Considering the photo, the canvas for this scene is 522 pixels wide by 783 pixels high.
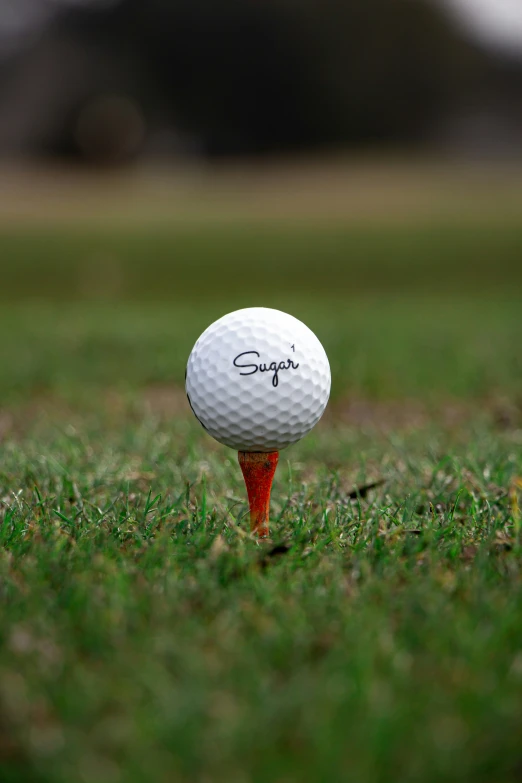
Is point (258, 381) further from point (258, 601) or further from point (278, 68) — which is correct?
point (278, 68)

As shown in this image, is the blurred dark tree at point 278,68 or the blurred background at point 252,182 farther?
the blurred dark tree at point 278,68

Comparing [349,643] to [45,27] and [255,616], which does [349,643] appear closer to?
[255,616]

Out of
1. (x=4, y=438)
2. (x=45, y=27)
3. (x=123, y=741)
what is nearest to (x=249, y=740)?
(x=123, y=741)

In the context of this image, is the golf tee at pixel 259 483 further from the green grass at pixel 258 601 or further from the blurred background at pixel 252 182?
the blurred background at pixel 252 182

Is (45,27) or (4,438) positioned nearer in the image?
(4,438)

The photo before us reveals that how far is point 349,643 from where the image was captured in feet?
5.31

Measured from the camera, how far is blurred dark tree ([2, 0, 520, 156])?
5266 centimetres

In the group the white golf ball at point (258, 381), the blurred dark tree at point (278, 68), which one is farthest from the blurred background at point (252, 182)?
the white golf ball at point (258, 381)

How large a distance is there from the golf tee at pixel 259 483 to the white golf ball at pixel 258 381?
0.04 metres

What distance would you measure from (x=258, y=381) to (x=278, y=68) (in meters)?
60.4

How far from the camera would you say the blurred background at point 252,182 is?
865 centimetres

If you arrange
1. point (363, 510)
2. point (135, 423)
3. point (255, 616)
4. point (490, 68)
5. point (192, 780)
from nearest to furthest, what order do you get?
point (192, 780)
point (255, 616)
point (363, 510)
point (135, 423)
point (490, 68)

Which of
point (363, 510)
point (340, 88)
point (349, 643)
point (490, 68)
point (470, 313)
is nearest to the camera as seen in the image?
point (349, 643)

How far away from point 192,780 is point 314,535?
1070mm
